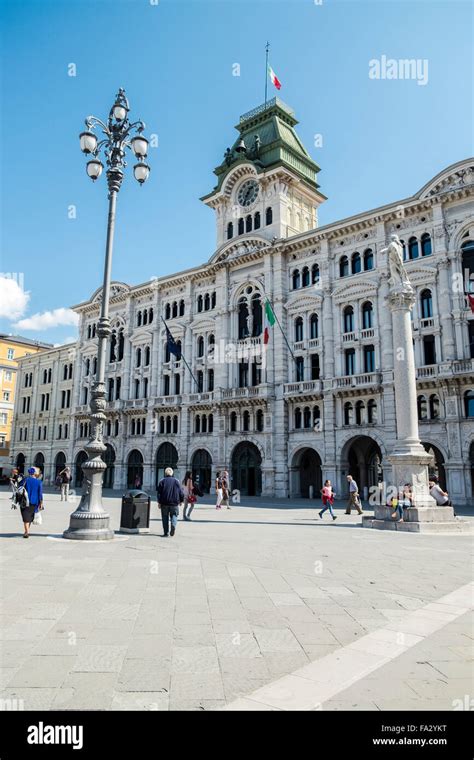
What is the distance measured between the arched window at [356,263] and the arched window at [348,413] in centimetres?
960

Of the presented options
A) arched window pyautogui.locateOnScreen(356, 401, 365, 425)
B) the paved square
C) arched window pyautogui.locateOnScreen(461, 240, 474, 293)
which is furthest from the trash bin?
arched window pyautogui.locateOnScreen(461, 240, 474, 293)

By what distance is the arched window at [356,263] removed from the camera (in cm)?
3747

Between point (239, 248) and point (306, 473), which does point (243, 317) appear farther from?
point (306, 473)

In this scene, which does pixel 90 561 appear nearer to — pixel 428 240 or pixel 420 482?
pixel 420 482

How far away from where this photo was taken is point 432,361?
3316 centimetres

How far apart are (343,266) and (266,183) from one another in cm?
1149

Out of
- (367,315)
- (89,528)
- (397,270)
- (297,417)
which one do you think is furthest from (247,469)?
(89,528)

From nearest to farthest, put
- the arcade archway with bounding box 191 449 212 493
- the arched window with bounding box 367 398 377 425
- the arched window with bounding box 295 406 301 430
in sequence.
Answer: the arched window with bounding box 367 398 377 425
the arched window with bounding box 295 406 301 430
the arcade archway with bounding box 191 449 212 493

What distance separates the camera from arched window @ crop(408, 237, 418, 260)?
34.7m

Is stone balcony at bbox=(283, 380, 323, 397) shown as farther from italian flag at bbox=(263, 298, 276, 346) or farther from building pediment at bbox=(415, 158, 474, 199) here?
building pediment at bbox=(415, 158, 474, 199)

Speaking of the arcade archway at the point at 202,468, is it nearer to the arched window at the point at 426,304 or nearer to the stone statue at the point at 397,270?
the arched window at the point at 426,304

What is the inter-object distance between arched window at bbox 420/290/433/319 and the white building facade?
0.13 metres

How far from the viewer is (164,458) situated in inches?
1874
